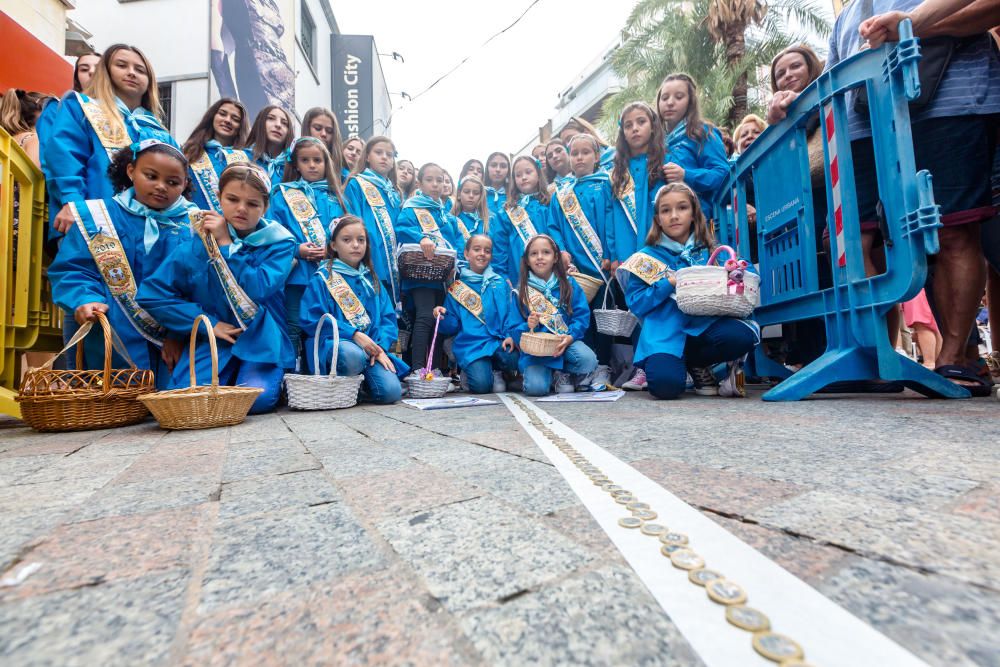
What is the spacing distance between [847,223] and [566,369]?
195 cm

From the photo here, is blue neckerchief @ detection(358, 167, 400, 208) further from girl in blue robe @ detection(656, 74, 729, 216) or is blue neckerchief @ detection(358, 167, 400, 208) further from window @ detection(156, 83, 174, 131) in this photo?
window @ detection(156, 83, 174, 131)

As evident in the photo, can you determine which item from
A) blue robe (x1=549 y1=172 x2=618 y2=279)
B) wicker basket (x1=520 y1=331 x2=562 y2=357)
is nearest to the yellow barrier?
wicker basket (x1=520 y1=331 x2=562 y2=357)

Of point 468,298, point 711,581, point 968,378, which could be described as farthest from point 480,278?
point 711,581

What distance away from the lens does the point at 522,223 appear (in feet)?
14.6

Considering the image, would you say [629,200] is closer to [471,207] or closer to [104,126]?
[471,207]

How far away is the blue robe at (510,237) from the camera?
4461mm

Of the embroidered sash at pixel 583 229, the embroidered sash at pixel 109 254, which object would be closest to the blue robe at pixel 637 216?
the embroidered sash at pixel 583 229

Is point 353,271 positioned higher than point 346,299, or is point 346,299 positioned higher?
point 353,271

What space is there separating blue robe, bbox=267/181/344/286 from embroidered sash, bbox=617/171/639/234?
2.29m

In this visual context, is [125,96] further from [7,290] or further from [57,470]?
[57,470]

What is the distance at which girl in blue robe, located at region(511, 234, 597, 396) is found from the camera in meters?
3.53

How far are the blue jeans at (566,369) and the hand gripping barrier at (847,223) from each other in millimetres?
1235

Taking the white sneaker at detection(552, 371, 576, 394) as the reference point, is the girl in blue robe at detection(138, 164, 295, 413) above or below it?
above

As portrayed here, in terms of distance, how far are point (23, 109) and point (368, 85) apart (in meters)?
10.8
